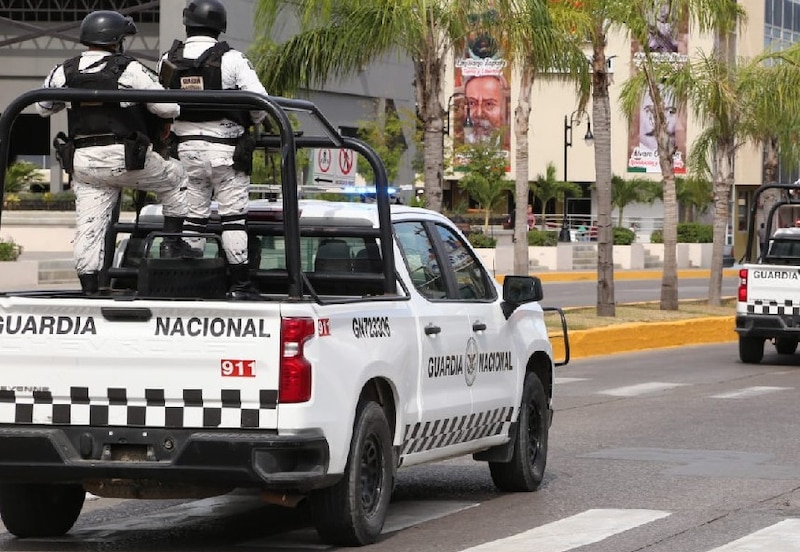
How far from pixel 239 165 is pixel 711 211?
86664 millimetres

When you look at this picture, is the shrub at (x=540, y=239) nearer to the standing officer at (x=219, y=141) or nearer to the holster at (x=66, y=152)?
the standing officer at (x=219, y=141)

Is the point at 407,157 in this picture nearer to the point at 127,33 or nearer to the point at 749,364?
the point at 749,364

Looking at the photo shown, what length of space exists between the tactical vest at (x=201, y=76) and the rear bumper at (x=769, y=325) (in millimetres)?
14194

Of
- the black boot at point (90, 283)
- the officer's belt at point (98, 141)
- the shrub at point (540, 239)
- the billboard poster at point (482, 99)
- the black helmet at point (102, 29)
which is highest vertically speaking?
the billboard poster at point (482, 99)

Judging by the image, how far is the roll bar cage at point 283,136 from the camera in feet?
26.1

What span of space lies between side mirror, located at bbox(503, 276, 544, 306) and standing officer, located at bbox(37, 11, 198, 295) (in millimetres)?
2243

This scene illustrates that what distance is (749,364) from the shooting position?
23.4 m

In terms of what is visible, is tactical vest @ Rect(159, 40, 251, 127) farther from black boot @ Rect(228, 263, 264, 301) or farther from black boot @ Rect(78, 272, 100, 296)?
black boot @ Rect(78, 272, 100, 296)

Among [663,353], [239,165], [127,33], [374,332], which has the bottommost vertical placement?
[663,353]

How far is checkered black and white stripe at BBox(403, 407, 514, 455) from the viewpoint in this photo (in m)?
9.32

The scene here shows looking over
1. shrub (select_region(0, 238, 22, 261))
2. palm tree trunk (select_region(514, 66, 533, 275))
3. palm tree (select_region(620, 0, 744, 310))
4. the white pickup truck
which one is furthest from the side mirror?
shrub (select_region(0, 238, 22, 261))

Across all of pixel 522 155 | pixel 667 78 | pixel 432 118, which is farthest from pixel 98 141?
pixel 667 78

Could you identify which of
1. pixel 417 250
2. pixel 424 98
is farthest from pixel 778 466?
pixel 424 98

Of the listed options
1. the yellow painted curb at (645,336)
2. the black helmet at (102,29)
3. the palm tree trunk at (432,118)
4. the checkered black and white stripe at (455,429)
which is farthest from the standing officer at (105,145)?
the yellow painted curb at (645,336)
